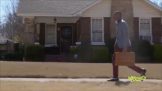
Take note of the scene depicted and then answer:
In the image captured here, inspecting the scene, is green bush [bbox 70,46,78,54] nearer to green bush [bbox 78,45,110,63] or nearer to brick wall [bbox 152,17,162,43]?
green bush [bbox 78,45,110,63]

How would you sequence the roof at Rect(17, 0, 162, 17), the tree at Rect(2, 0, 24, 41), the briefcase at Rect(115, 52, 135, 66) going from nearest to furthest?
the briefcase at Rect(115, 52, 135, 66), the roof at Rect(17, 0, 162, 17), the tree at Rect(2, 0, 24, 41)

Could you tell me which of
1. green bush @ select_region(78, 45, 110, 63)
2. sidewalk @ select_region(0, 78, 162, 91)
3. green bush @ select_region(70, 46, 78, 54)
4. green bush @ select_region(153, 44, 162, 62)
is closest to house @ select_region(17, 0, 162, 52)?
green bush @ select_region(70, 46, 78, 54)

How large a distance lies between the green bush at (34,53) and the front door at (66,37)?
3237mm

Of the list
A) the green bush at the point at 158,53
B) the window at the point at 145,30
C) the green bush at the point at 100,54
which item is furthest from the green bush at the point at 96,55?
the window at the point at 145,30

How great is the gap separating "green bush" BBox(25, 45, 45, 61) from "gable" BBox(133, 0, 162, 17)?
738 centimetres

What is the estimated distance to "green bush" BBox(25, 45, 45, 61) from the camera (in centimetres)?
3061

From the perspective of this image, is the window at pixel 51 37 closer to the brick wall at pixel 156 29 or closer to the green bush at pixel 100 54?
the green bush at pixel 100 54

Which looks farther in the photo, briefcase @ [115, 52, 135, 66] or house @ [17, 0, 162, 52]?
house @ [17, 0, 162, 52]

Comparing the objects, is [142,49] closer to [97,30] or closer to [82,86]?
[97,30]

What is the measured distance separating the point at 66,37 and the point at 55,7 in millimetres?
2339

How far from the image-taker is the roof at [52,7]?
33000mm

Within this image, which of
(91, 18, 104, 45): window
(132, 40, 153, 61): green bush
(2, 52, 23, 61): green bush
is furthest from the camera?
(91, 18, 104, 45): window

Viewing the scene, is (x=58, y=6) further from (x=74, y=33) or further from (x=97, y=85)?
(x=97, y=85)

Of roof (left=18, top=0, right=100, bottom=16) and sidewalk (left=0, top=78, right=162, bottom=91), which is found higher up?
roof (left=18, top=0, right=100, bottom=16)
